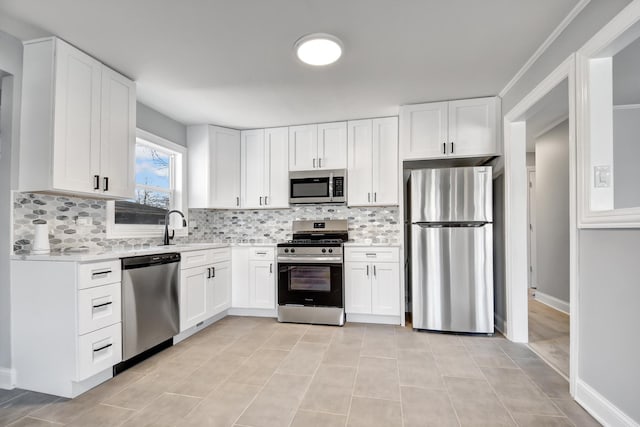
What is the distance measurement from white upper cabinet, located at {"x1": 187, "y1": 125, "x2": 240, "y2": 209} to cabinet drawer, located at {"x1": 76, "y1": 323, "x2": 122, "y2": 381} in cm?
190

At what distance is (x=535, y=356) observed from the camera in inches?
99.7

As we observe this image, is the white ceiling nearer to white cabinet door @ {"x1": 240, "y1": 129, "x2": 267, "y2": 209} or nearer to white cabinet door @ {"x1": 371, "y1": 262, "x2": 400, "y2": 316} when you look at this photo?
white cabinet door @ {"x1": 240, "y1": 129, "x2": 267, "y2": 209}

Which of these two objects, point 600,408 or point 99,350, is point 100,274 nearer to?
point 99,350

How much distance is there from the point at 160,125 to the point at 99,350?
7.93 feet

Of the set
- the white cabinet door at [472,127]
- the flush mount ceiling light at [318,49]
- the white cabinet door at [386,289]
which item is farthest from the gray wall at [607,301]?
the white cabinet door at [386,289]

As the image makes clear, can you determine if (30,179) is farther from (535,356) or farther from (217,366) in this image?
(535,356)

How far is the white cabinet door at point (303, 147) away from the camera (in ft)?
12.8

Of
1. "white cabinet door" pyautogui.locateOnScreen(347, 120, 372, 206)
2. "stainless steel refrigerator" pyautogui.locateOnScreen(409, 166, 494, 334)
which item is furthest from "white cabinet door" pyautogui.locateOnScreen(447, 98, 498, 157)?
"white cabinet door" pyautogui.locateOnScreen(347, 120, 372, 206)

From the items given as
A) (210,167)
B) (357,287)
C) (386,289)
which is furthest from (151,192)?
(386,289)

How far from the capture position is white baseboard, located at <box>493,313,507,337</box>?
9.93ft

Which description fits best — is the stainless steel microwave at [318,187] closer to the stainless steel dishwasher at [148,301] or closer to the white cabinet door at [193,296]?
the white cabinet door at [193,296]

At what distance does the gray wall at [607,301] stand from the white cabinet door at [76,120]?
334cm

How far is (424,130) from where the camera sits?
3.32 meters

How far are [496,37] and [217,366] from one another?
3.21 metres
